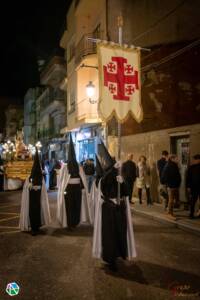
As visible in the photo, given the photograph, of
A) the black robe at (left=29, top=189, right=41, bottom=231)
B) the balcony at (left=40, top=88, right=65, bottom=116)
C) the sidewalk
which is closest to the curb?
the sidewalk

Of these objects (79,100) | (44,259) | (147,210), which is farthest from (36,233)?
(79,100)

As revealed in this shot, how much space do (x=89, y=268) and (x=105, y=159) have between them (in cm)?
194

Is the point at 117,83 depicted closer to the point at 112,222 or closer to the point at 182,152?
the point at 112,222

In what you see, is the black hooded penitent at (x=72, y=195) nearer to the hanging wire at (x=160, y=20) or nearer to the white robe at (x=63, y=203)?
the white robe at (x=63, y=203)

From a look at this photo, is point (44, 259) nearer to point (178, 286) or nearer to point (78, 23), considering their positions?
point (178, 286)

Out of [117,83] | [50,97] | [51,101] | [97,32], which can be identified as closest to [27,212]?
[117,83]

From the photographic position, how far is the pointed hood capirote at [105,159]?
6.62 meters

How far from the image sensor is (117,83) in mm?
8570

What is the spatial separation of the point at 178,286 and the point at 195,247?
8.24ft

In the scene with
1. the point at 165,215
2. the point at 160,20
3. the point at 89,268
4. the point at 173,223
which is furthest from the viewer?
the point at 160,20

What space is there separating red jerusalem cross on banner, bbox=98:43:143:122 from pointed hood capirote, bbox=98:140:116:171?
1.76 meters

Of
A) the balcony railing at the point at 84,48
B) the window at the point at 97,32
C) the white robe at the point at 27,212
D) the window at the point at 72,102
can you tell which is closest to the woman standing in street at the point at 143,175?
the white robe at the point at 27,212
